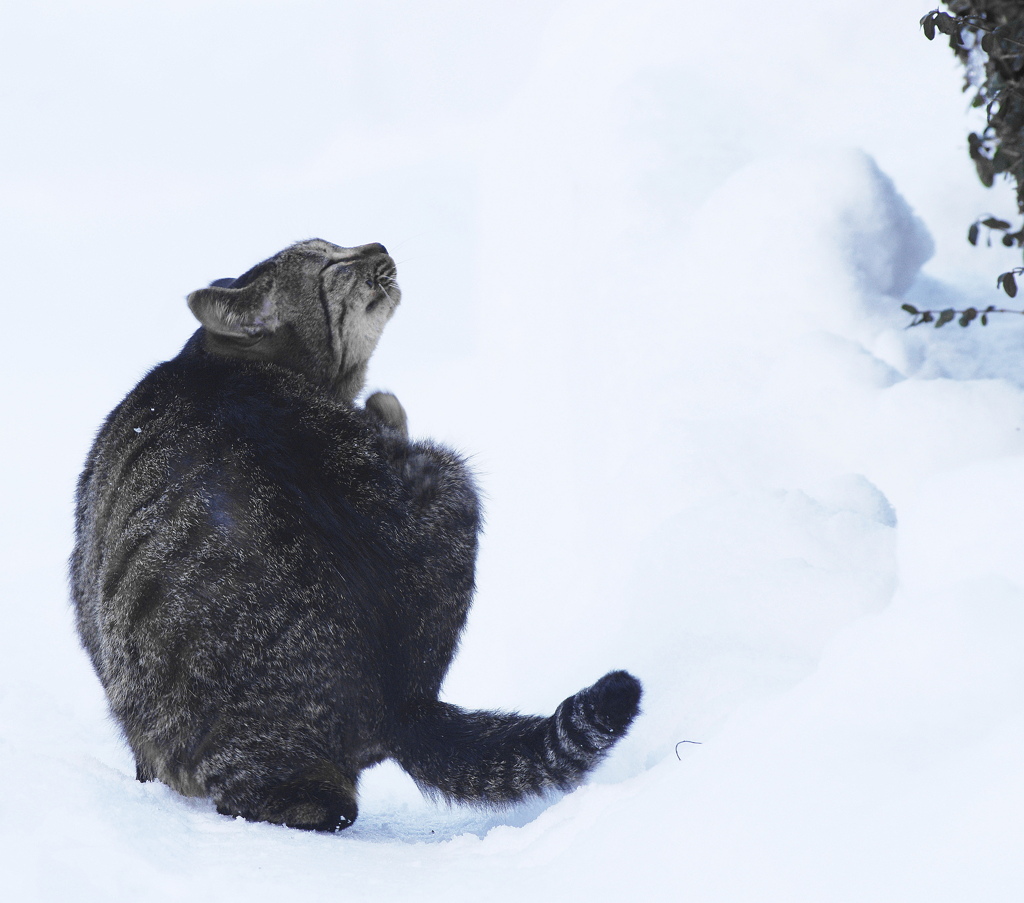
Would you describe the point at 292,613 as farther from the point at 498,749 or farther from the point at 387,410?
the point at 387,410

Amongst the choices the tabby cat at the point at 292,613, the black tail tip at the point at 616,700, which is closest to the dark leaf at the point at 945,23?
the tabby cat at the point at 292,613

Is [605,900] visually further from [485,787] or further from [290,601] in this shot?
[290,601]

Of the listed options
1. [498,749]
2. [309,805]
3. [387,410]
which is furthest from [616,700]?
[387,410]

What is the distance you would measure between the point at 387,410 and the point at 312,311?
1.41 ft

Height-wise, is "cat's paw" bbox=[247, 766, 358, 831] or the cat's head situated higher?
the cat's head

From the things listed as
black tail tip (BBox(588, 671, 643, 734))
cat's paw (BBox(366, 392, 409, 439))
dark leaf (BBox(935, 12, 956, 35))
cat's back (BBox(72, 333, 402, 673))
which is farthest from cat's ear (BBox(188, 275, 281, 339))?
dark leaf (BBox(935, 12, 956, 35))

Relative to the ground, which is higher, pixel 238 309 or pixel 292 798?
pixel 238 309

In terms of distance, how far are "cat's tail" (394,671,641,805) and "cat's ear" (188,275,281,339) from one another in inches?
49.4

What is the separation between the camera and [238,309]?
2.62 meters

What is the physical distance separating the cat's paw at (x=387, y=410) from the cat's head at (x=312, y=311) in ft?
0.73

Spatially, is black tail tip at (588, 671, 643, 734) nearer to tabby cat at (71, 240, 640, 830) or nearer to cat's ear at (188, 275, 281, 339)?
tabby cat at (71, 240, 640, 830)

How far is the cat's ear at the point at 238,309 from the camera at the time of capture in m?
2.55

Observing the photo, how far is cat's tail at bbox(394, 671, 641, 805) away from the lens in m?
1.93

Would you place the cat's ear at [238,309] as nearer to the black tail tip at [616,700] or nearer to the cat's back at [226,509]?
the cat's back at [226,509]
